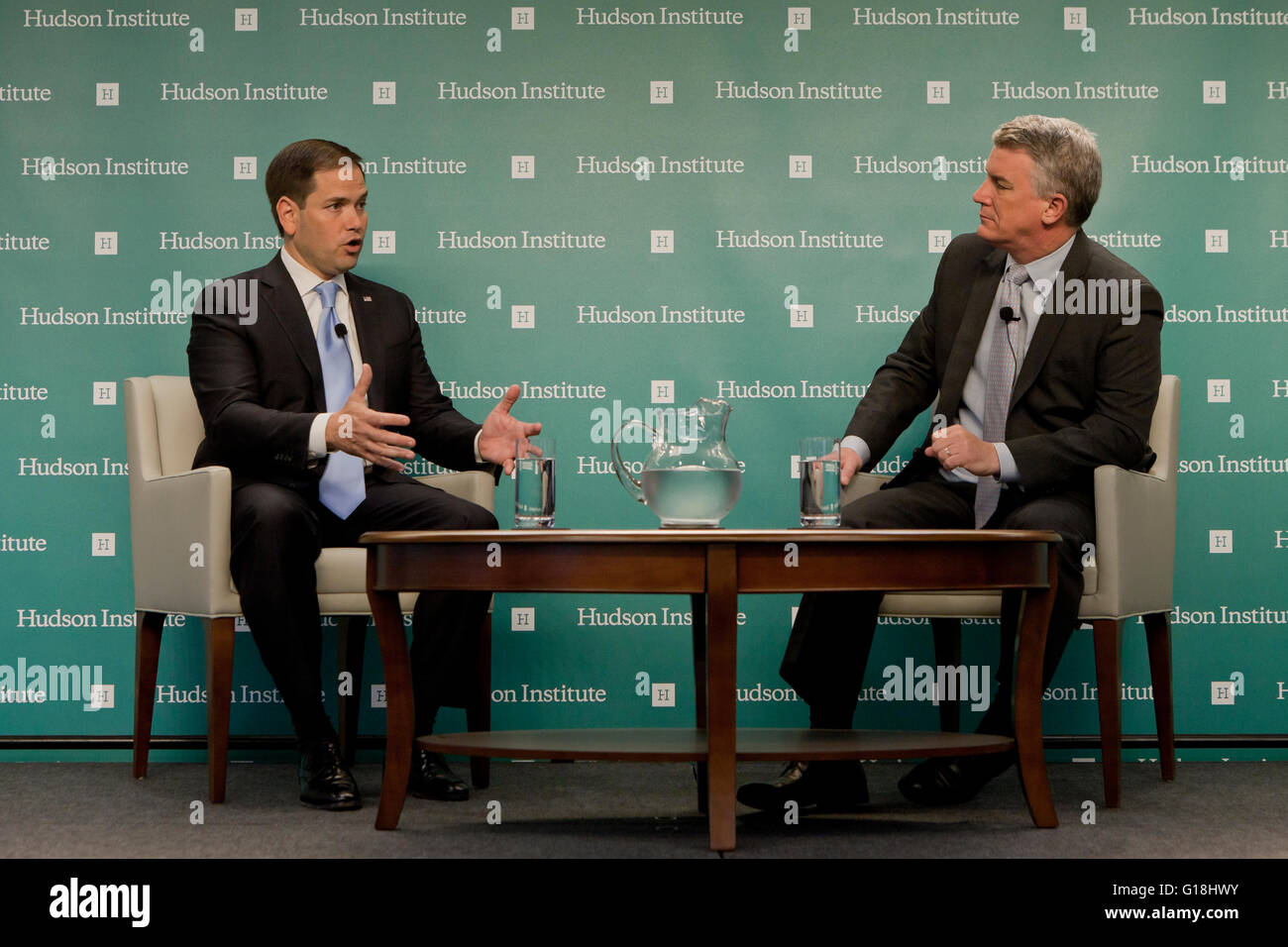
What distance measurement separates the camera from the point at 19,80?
3496 millimetres

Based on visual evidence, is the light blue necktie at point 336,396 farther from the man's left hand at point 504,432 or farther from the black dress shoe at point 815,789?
the black dress shoe at point 815,789

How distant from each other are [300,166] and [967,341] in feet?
5.55

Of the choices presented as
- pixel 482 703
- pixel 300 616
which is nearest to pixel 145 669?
pixel 300 616

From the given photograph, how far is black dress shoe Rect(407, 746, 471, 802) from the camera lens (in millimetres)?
2617

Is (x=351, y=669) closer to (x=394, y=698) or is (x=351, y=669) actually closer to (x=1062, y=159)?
(x=394, y=698)

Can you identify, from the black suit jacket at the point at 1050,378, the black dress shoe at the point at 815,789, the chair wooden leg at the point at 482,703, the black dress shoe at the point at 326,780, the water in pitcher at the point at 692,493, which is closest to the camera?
the water in pitcher at the point at 692,493

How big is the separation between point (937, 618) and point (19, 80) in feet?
9.56

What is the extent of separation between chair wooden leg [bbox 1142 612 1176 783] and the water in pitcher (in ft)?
4.22

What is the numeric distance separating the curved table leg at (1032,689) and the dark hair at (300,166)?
6.46 ft

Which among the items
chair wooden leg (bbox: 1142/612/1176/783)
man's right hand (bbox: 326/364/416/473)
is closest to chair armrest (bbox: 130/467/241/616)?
man's right hand (bbox: 326/364/416/473)

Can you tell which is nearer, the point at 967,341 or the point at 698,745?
the point at 698,745

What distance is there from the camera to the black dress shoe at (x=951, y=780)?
257 cm

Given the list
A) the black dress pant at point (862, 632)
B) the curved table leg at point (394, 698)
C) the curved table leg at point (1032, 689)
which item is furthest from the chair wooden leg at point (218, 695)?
the curved table leg at point (1032, 689)

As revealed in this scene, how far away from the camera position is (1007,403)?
285 centimetres
